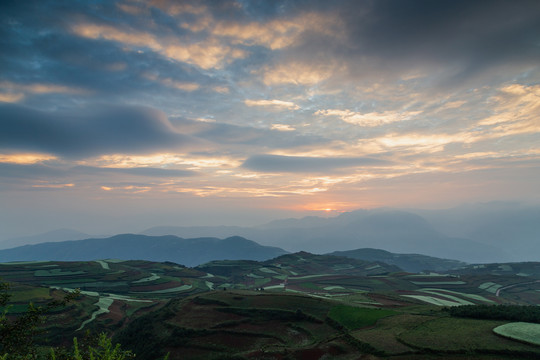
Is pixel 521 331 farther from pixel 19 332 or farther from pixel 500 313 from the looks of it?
pixel 19 332

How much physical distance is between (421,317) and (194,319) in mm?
54473

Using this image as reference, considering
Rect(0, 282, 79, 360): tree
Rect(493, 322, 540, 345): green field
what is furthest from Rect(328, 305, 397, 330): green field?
Rect(0, 282, 79, 360): tree

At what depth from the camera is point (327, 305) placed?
71375 mm

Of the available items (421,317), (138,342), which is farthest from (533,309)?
(138,342)

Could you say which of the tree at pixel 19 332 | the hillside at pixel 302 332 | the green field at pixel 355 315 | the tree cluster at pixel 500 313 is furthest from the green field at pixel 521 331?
the tree at pixel 19 332

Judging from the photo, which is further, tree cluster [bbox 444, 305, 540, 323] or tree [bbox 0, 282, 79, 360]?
tree cluster [bbox 444, 305, 540, 323]

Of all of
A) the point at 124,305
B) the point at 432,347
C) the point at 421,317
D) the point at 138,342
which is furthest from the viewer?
the point at 124,305

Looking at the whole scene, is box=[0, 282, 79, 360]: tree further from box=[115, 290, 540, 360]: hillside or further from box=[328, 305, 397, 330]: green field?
box=[328, 305, 397, 330]: green field

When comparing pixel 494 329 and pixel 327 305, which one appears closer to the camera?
pixel 494 329

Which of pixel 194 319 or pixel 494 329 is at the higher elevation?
pixel 494 329

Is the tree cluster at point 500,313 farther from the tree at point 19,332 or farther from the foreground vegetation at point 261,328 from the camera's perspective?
the tree at point 19,332

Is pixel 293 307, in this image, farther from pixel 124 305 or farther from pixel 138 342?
pixel 124 305

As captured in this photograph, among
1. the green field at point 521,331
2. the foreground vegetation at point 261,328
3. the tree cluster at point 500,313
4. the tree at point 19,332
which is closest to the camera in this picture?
the tree at point 19,332

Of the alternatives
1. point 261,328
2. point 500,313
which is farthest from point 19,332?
point 500,313
